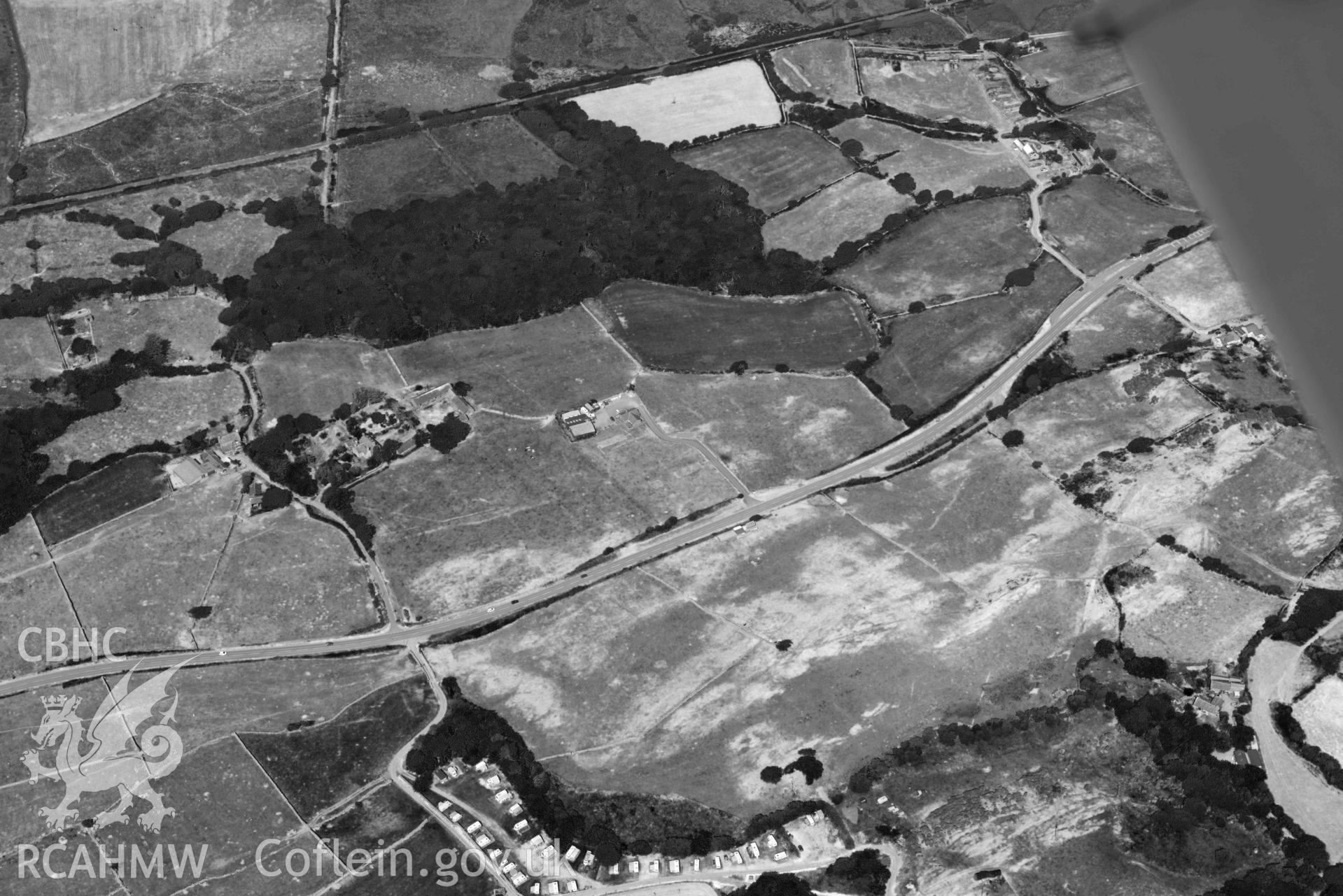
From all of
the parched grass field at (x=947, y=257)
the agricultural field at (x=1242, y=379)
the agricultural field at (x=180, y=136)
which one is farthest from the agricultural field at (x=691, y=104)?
the agricultural field at (x=1242, y=379)

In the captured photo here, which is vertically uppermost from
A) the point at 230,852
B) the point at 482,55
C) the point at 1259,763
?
the point at 482,55

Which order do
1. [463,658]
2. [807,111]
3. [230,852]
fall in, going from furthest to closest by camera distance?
[807,111]
[463,658]
[230,852]

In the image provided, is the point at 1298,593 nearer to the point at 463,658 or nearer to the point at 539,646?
the point at 539,646

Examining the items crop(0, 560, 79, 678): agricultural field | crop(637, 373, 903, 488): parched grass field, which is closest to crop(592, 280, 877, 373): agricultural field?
crop(637, 373, 903, 488): parched grass field

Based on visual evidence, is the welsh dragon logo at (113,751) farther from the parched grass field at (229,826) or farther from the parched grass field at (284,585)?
the parched grass field at (284,585)

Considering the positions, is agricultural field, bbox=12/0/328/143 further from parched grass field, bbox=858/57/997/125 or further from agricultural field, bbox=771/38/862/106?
parched grass field, bbox=858/57/997/125

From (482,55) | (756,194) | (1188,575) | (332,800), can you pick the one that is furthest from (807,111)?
(332,800)

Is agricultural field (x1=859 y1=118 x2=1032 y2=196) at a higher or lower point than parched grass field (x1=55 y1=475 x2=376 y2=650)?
higher

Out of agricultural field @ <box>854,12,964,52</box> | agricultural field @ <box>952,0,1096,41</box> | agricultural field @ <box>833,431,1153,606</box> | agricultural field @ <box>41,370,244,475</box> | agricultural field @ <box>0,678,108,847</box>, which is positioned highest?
agricultural field @ <box>952,0,1096,41</box>
